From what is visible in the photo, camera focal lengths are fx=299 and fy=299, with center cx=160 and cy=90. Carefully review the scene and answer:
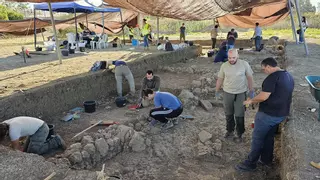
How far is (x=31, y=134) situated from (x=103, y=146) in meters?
1.13

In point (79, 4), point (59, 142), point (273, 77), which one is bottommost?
point (59, 142)

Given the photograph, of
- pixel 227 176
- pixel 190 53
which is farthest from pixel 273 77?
pixel 190 53

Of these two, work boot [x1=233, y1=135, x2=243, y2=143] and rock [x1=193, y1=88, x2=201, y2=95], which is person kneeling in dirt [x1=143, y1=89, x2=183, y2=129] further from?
rock [x1=193, y1=88, x2=201, y2=95]

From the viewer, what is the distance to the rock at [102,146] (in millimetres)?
4918

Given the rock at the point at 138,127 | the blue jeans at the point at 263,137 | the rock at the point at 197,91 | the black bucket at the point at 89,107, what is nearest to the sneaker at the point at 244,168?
the blue jeans at the point at 263,137

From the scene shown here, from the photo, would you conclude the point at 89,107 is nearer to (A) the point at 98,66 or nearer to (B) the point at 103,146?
(A) the point at 98,66

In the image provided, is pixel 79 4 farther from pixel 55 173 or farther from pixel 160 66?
pixel 55 173

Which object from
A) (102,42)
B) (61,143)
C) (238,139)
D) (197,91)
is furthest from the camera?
(102,42)

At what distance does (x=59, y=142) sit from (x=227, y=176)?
280 cm

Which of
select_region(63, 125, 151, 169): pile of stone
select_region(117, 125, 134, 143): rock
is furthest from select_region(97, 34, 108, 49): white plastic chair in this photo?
select_region(117, 125, 134, 143): rock

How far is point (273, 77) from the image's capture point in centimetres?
384

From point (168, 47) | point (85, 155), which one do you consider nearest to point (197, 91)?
point (85, 155)

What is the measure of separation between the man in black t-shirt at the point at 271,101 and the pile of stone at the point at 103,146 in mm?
2057

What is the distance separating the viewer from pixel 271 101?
12.8 ft
